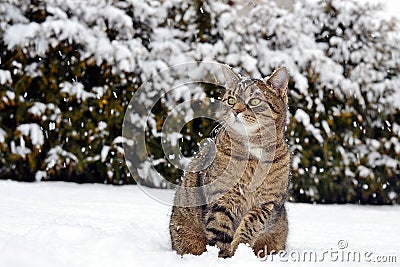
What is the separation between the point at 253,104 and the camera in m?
2.56

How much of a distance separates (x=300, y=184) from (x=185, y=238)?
3148mm

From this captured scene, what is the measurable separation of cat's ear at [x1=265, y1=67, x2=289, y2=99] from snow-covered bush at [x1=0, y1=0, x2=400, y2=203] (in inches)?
110

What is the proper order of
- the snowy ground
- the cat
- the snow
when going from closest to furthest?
the snowy ground → the cat → the snow

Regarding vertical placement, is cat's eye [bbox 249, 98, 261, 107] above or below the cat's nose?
above

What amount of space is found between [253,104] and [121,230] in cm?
117

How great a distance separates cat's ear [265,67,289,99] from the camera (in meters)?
2.64

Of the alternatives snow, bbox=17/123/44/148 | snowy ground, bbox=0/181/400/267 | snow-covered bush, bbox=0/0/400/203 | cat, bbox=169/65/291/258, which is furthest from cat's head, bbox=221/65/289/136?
snow, bbox=17/123/44/148

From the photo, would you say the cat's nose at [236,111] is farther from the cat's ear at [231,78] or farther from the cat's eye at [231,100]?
the cat's ear at [231,78]

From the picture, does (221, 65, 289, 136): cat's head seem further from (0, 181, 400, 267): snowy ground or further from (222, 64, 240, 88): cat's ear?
(0, 181, 400, 267): snowy ground

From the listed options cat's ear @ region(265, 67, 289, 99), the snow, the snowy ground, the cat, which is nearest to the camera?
the snowy ground

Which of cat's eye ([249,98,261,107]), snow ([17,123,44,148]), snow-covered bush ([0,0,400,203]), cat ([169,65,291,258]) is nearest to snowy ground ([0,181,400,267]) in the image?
cat ([169,65,291,258])

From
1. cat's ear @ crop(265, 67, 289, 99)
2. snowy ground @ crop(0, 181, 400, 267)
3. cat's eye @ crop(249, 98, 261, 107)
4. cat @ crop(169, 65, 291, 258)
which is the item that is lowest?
snowy ground @ crop(0, 181, 400, 267)

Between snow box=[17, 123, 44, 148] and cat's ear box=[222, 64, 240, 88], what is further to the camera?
snow box=[17, 123, 44, 148]

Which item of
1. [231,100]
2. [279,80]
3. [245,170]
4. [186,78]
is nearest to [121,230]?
[245,170]
